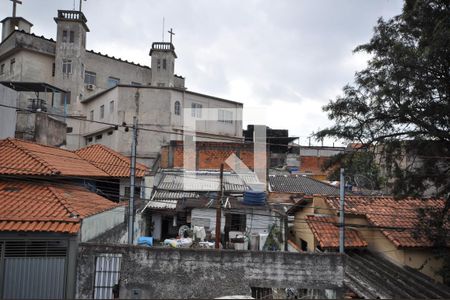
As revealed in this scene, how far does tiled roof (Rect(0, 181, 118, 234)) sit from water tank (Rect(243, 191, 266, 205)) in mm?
8409

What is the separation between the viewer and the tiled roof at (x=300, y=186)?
2665cm

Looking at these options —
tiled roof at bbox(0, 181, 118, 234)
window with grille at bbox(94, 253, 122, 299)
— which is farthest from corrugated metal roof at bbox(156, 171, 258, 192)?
window with grille at bbox(94, 253, 122, 299)

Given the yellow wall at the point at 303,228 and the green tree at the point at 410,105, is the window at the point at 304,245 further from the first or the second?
the green tree at the point at 410,105

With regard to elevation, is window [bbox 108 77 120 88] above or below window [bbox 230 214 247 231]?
above

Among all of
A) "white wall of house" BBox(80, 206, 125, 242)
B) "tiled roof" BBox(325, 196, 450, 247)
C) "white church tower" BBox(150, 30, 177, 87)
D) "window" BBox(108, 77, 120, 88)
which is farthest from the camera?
"white church tower" BBox(150, 30, 177, 87)

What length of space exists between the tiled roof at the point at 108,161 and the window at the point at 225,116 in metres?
13.1

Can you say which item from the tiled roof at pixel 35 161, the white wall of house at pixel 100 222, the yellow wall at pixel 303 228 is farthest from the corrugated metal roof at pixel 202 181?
the white wall of house at pixel 100 222

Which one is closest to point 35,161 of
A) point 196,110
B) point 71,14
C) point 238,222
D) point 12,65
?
point 238,222

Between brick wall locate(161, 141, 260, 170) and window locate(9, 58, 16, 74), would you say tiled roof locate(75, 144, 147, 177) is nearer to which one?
brick wall locate(161, 141, 260, 170)

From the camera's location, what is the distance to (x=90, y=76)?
37531 mm

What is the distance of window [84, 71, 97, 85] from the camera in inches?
1463

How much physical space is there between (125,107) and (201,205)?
14451mm

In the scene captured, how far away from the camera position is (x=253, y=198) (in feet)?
67.8

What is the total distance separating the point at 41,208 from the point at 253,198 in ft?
38.8
